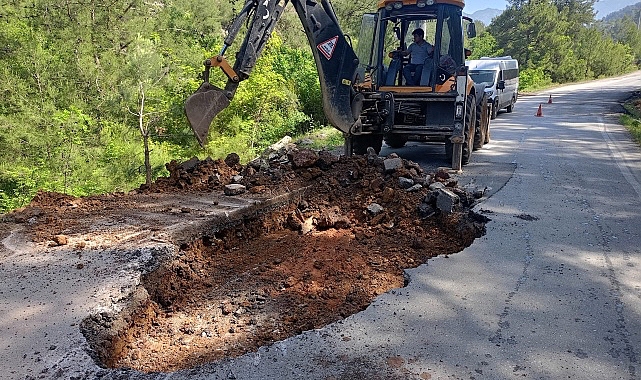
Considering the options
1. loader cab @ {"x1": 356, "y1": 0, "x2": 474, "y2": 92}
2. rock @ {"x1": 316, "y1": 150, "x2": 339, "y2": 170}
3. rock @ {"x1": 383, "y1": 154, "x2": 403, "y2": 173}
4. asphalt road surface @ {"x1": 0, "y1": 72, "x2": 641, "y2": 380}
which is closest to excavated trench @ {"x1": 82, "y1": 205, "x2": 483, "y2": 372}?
asphalt road surface @ {"x1": 0, "y1": 72, "x2": 641, "y2": 380}

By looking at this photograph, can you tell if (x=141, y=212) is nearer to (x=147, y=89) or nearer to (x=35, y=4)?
(x=147, y=89)

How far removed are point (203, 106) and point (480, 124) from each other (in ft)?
23.9

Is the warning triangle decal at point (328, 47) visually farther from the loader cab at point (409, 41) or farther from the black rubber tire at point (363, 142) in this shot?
the black rubber tire at point (363, 142)

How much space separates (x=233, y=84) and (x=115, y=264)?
306 cm

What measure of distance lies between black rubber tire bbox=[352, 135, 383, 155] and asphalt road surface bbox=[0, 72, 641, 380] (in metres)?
3.26

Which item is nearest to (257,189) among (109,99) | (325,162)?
(325,162)

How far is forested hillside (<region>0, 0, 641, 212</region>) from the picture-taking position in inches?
753

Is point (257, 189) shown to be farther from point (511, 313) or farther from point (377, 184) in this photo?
point (511, 313)

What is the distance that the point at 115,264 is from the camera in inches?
181

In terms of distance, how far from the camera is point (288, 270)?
5098 mm

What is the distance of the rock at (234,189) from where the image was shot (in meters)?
6.88

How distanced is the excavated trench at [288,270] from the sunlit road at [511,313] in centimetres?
30

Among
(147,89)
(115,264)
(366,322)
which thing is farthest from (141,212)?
(147,89)

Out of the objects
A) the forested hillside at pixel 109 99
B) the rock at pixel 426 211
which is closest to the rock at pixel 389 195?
the rock at pixel 426 211
